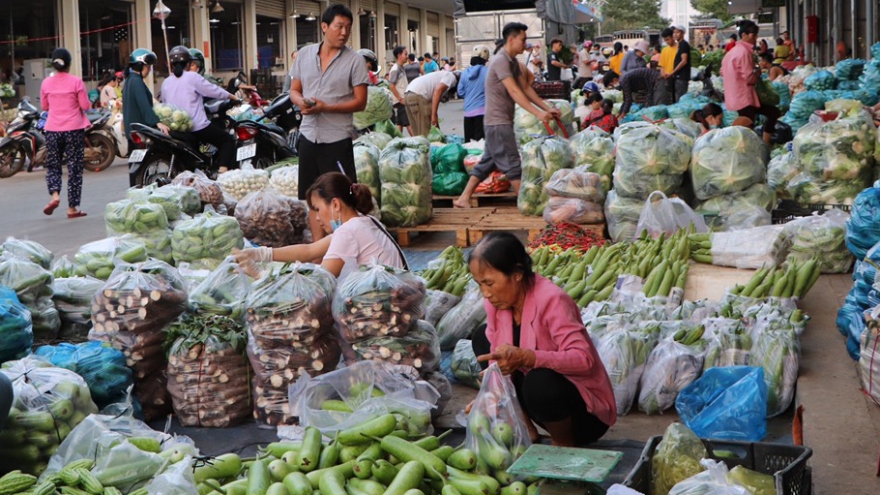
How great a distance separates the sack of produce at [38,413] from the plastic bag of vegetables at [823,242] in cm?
458

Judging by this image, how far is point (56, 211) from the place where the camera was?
1191 cm

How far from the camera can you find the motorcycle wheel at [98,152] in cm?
1644

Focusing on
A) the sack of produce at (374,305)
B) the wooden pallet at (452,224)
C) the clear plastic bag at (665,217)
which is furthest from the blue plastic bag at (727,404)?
the wooden pallet at (452,224)

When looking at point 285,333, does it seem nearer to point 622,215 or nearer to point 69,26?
point 622,215

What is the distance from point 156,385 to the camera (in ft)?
15.7

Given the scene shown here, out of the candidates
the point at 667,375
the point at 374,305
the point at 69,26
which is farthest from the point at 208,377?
the point at 69,26

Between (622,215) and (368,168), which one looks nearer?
(622,215)

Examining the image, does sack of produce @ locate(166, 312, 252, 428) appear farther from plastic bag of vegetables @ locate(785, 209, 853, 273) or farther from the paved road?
plastic bag of vegetables @ locate(785, 209, 853, 273)

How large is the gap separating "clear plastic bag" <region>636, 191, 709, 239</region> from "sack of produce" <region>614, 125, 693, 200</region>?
34 centimetres

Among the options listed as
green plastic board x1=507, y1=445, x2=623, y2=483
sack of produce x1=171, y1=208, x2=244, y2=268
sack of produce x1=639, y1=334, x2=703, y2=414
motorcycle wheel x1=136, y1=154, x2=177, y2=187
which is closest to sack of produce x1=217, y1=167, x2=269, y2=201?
motorcycle wheel x1=136, y1=154, x2=177, y2=187

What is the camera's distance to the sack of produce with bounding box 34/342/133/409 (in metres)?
4.40

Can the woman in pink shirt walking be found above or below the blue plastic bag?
above

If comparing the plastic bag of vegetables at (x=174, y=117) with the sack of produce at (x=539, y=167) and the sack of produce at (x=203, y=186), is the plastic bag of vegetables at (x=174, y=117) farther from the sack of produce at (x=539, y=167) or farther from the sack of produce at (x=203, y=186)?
the sack of produce at (x=539, y=167)

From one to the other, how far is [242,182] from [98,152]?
846 cm
